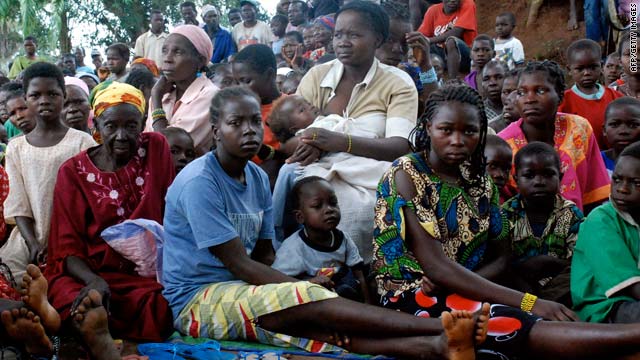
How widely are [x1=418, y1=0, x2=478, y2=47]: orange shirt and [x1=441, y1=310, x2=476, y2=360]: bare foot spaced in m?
6.52

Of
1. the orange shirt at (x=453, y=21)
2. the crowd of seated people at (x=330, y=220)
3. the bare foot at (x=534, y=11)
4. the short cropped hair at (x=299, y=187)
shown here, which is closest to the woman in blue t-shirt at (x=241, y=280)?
the crowd of seated people at (x=330, y=220)

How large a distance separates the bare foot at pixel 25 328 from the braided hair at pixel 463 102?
190cm

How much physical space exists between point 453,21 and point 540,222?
5.41m

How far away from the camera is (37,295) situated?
2.70 meters

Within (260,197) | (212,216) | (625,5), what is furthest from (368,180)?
(625,5)

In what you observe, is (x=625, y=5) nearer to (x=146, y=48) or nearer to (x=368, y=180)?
(x=368, y=180)

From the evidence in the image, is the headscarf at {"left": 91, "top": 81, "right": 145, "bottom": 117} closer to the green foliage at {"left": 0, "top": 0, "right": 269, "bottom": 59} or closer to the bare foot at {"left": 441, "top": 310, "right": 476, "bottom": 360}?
the bare foot at {"left": 441, "top": 310, "right": 476, "bottom": 360}

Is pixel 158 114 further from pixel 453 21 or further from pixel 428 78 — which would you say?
pixel 453 21

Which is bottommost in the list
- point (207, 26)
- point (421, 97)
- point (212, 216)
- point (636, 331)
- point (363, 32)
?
point (636, 331)

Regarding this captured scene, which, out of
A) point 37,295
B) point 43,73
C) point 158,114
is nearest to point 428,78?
point 158,114

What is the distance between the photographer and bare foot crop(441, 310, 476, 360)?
2402mm

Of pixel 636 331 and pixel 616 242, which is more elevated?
pixel 616 242

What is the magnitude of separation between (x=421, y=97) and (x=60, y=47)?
37.0 feet

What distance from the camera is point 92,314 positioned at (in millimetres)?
2744
